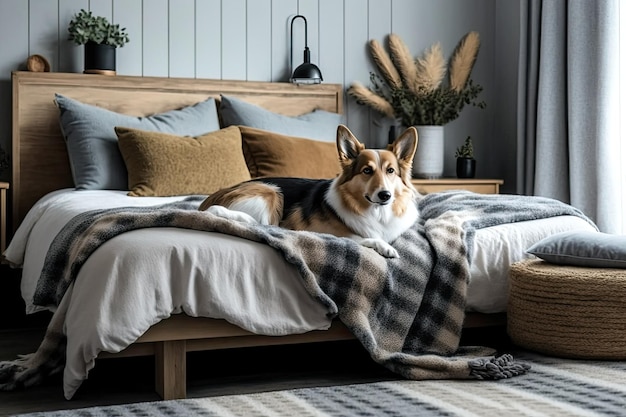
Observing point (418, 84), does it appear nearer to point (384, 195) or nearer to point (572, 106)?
point (572, 106)

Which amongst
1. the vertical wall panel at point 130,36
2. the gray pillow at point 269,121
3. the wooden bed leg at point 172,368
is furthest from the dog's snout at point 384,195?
the vertical wall panel at point 130,36

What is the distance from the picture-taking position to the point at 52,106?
13.3ft

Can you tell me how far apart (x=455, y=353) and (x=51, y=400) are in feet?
4.04

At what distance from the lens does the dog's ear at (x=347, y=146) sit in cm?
268

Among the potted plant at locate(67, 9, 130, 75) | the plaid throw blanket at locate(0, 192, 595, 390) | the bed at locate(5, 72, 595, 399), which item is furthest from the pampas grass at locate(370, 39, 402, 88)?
the plaid throw blanket at locate(0, 192, 595, 390)

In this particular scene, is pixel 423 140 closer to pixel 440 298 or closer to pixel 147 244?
pixel 440 298

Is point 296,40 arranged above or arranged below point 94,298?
above

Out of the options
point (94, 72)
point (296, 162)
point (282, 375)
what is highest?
point (94, 72)

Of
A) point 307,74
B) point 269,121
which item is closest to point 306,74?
point 307,74

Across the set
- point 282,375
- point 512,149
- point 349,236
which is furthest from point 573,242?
point 512,149

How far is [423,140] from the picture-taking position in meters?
4.62

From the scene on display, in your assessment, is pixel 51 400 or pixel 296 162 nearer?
pixel 51 400

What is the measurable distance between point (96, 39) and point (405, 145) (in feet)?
6.49

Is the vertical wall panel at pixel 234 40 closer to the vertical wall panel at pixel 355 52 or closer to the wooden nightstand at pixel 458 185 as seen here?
the vertical wall panel at pixel 355 52
